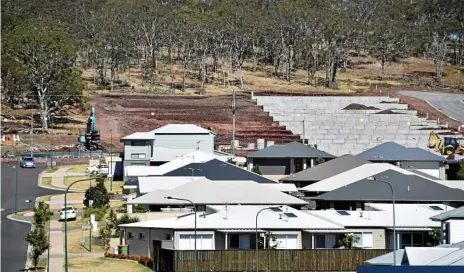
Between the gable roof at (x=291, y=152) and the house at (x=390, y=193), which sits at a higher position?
the house at (x=390, y=193)

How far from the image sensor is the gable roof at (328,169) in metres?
76.3

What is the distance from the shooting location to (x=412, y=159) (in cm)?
8362

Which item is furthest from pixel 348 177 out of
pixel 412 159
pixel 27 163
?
pixel 27 163

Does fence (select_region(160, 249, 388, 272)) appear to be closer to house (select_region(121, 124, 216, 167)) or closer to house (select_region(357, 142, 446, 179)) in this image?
house (select_region(357, 142, 446, 179))

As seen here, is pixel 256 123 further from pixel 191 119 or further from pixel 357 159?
pixel 357 159

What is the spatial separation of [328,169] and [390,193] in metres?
16.1

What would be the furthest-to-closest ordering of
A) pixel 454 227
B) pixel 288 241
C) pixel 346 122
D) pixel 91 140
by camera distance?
pixel 346 122
pixel 91 140
pixel 288 241
pixel 454 227

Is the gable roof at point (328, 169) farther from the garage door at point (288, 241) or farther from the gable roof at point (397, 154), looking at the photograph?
the garage door at point (288, 241)

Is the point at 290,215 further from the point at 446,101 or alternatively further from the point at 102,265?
the point at 446,101

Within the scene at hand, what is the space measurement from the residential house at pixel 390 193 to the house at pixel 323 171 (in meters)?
11.6

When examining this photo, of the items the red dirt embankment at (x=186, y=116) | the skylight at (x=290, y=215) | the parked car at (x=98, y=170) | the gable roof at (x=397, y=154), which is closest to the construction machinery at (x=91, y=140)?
the red dirt embankment at (x=186, y=116)

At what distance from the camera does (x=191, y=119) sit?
11762 centimetres

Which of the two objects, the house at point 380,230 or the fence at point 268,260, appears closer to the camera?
the fence at point 268,260

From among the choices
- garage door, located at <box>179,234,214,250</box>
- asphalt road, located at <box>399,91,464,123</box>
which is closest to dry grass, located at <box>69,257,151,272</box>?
garage door, located at <box>179,234,214,250</box>
